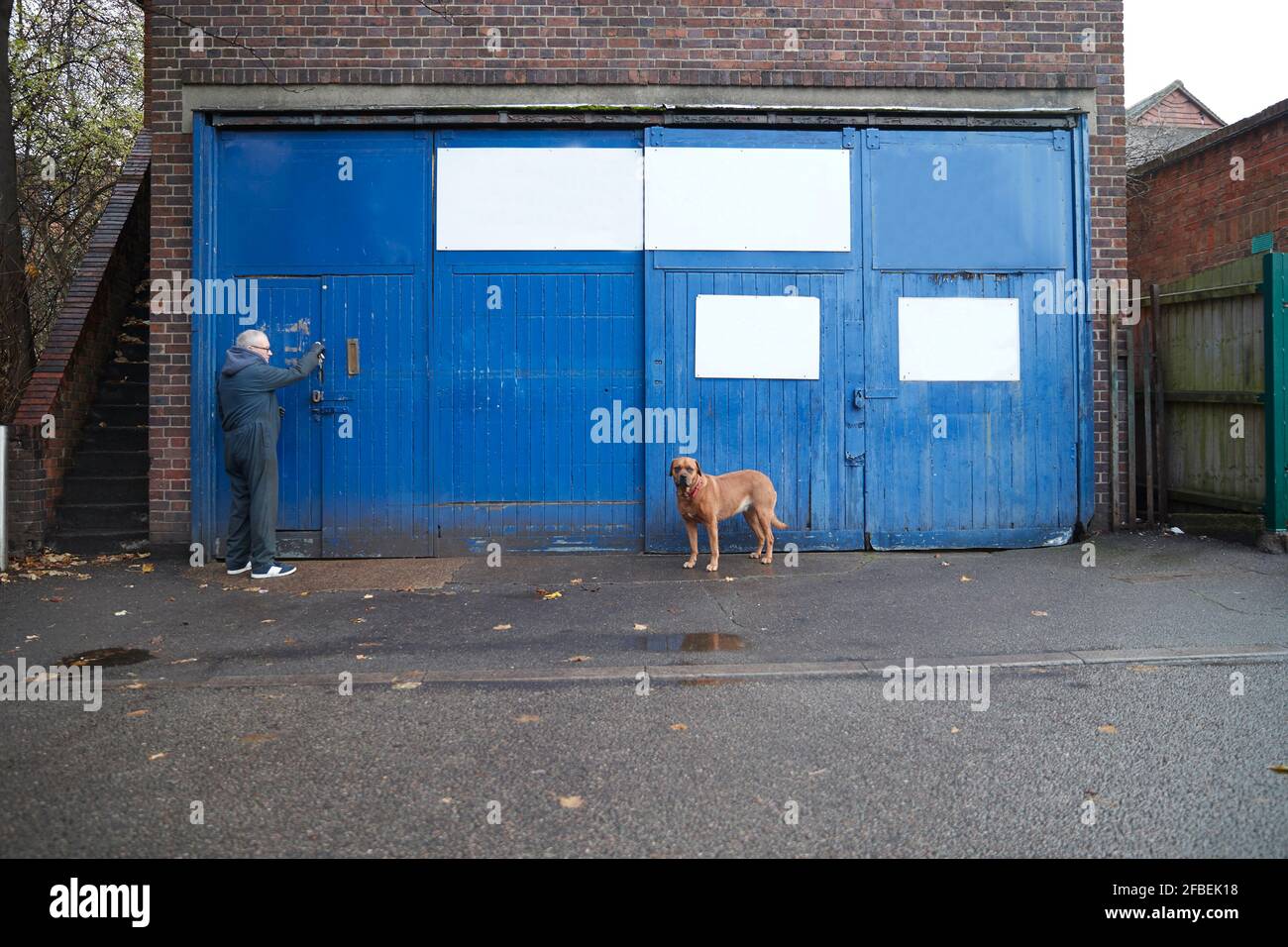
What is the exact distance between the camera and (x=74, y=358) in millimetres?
8984

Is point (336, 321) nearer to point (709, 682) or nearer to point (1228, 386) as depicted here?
point (709, 682)

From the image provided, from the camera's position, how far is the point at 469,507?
8617mm

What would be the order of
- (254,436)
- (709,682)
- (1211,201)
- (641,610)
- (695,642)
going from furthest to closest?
(1211,201) → (254,436) → (641,610) → (695,642) → (709,682)

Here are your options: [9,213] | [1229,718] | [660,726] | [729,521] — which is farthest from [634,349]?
[9,213]

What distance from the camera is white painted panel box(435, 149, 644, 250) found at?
8.60 metres

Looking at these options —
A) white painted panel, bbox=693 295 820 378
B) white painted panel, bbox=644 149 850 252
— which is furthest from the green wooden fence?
white painted panel, bbox=693 295 820 378

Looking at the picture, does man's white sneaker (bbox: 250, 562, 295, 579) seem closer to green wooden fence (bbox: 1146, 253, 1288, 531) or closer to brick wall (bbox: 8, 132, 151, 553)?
brick wall (bbox: 8, 132, 151, 553)

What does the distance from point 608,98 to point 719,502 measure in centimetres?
385

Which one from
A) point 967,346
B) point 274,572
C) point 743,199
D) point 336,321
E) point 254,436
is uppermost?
point 743,199

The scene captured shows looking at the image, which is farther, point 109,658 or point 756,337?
point 756,337

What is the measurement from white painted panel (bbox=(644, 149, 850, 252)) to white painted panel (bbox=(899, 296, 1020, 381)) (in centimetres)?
100

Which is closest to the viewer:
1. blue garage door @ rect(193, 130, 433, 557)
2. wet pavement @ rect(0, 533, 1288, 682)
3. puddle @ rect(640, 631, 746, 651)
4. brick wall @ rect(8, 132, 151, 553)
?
wet pavement @ rect(0, 533, 1288, 682)

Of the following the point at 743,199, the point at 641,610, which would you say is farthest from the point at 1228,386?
the point at 641,610

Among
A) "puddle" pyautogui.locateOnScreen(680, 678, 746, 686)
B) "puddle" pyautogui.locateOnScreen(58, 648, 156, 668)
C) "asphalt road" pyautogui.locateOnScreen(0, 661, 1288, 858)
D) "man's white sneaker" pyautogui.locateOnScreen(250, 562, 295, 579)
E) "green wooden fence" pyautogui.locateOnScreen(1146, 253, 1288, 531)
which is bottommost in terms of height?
"asphalt road" pyautogui.locateOnScreen(0, 661, 1288, 858)
